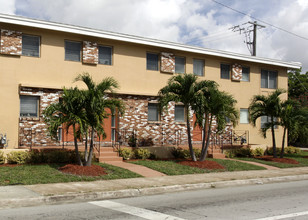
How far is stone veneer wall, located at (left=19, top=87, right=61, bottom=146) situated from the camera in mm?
16734

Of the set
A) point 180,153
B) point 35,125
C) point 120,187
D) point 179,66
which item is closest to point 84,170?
point 120,187

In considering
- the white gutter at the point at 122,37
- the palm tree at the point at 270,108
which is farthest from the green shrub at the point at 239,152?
the white gutter at the point at 122,37

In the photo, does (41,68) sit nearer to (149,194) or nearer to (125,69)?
(125,69)

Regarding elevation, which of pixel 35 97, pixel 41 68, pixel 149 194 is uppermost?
pixel 41 68

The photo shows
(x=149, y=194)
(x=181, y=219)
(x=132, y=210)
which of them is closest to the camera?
(x=181, y=219)

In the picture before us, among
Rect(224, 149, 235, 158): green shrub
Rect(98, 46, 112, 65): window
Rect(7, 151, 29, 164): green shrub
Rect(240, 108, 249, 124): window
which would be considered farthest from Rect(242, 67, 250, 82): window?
Rect(7, 151, 29, 164): green shrub

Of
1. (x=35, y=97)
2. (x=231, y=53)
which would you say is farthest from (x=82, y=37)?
(x=231, y=53)

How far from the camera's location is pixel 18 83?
Result: 1692 centimetres

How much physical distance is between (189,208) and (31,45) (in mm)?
12118

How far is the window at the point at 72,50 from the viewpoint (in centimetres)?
1845

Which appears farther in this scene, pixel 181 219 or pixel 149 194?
pixel 149 194

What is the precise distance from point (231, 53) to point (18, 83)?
44.0 ft

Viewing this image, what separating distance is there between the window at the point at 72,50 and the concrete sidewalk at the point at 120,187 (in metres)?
8.16

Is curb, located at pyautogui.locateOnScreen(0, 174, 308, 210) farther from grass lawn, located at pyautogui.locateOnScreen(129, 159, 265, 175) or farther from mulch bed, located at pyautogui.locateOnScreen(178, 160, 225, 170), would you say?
mulch bed, located at pyautogui.locateOnScreen(178, 160, 225, 170)
